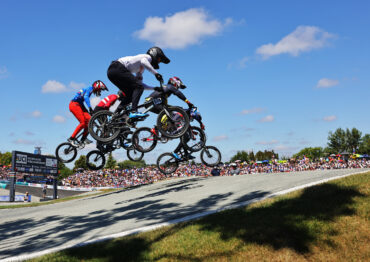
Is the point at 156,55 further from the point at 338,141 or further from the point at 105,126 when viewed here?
the point at 338,141

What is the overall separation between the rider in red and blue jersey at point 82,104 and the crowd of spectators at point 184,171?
23.8 meters

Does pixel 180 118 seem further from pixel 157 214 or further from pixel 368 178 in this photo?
pixel 368 178

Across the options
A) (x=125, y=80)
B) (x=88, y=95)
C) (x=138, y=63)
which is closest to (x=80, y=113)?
(x=88, y=95)

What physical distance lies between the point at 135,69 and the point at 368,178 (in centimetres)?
743

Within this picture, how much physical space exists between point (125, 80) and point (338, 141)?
81309 mm

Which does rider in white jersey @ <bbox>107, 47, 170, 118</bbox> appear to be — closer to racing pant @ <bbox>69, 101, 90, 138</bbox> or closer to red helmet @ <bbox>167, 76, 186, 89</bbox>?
red helmet @ <bbox>167, 76, 186, 89</bbox>

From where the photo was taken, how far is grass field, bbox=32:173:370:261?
14.3ft

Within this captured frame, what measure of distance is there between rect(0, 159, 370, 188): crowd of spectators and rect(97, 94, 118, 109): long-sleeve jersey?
2400 centimetres

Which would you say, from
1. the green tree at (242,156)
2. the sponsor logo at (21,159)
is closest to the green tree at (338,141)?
the green tree at (242,156)

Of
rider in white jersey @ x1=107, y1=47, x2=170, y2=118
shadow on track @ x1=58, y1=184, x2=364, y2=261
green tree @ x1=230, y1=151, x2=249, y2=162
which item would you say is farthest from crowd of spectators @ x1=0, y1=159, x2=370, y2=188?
green tree @ x1=230, y1=151, x2=249, y2=162

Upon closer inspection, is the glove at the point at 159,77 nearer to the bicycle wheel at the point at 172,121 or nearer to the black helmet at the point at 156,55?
the black helmet at the point at 156,55

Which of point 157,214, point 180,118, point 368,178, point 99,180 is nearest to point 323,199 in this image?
point 368,178

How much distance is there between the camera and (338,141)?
77.4m

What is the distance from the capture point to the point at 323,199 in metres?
6.25
